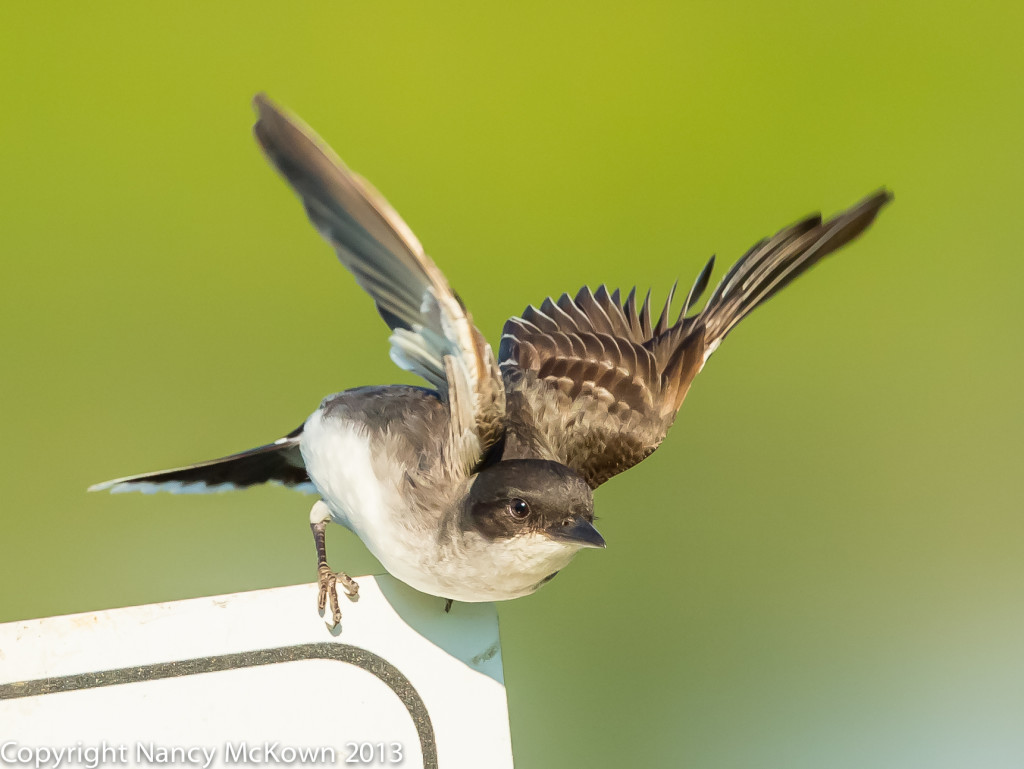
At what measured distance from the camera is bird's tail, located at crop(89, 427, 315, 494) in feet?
4.25

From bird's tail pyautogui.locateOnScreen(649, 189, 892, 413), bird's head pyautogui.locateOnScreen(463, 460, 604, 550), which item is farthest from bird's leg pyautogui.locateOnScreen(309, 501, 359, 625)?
bird's tail pyautogui.locateOnScreen(649, 189, 892, 413)

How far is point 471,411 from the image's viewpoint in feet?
3.11

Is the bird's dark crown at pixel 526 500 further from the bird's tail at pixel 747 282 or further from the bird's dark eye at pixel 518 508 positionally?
the bird's tail at pixel 747 282

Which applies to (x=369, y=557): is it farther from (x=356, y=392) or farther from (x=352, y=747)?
(x=352, y=747)

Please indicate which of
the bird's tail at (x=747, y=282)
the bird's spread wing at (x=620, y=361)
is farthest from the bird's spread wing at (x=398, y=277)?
the bird's tail at (x=747, y=282)

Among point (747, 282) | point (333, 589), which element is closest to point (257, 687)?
point (333, 589)

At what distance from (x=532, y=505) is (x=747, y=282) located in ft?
1.56

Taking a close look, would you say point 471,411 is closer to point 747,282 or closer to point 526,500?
point 526,500

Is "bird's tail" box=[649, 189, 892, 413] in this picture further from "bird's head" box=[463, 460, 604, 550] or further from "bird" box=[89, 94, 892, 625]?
"bird's head" box=[463, 460, 604, 550]

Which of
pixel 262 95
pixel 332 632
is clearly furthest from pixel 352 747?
pixel 262 95

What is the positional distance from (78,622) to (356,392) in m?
0.37

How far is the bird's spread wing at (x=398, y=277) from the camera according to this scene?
2.77ft

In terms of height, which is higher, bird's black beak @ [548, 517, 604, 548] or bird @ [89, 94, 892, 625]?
bird @ [89, 94, 892, 625]

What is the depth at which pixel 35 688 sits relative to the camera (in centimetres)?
99
